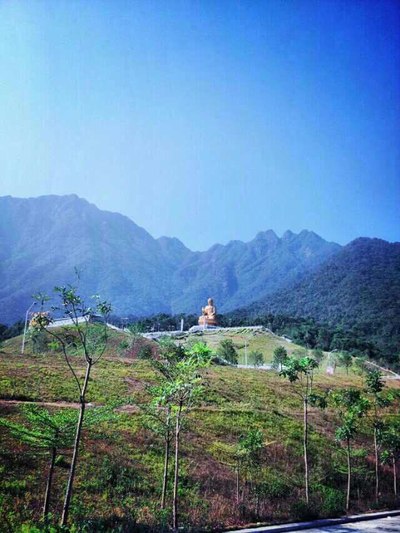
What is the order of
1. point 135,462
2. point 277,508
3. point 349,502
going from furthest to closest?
1. point 135,462
2. point 349,502
3. point 277,508

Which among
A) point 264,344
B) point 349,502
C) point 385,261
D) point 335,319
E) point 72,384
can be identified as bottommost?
point 349,502

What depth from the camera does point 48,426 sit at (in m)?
10.5

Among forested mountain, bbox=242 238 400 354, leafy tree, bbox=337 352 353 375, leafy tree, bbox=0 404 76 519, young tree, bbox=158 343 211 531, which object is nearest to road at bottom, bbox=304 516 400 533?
young tree, bbox=158 343 211 531

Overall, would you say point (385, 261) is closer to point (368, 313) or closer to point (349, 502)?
point (368, 313)

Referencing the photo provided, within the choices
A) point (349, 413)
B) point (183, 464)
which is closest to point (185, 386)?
point (183, 464)

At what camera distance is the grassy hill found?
40.6 ft

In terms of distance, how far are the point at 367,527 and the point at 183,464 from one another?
7620 mm

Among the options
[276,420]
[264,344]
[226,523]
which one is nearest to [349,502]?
[226,523]

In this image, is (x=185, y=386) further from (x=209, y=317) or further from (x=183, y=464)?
(x=209, y=317)

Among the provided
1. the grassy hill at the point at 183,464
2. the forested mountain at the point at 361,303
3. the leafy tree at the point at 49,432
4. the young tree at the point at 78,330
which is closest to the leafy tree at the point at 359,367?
the forested mountain at the point at 361,303

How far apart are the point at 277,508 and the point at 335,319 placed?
468 ft

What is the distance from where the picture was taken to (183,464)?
1836 cm

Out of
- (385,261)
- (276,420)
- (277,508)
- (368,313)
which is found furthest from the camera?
(385,261)

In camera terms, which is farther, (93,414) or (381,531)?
(381,531)
